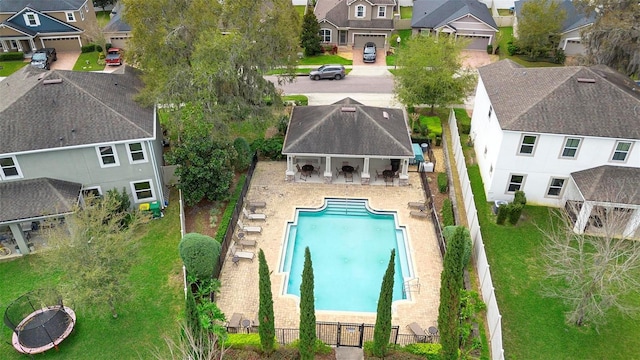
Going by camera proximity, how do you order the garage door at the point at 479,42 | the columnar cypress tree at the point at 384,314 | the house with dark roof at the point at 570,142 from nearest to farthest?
1. the columnar cypress tree at the point at 384,314
2. the house with dark roof at the point at 570,142
3. the garage door at the point at 479,42

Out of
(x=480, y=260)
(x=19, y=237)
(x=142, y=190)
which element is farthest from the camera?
(x=142, y=190)

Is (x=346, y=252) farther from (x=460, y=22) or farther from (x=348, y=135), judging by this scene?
(x=460, y=22)

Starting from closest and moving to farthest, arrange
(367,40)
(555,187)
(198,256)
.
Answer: (198,256)
(555,187)
(367,40)

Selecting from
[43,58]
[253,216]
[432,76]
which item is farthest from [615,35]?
[43,58]

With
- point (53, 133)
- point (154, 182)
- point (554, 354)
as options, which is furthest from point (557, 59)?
point (53, 133)

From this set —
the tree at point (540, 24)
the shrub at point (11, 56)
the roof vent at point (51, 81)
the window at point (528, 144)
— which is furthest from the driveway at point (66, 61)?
the tree at point (540, 24)

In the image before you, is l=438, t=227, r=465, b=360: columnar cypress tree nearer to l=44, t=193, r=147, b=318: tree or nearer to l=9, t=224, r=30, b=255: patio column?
l=44, t=193, r=147, b=318: tree

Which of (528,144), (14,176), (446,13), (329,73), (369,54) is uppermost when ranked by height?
(446,13)

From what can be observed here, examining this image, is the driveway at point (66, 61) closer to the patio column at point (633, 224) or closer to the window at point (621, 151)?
the window at point (621, 151)
